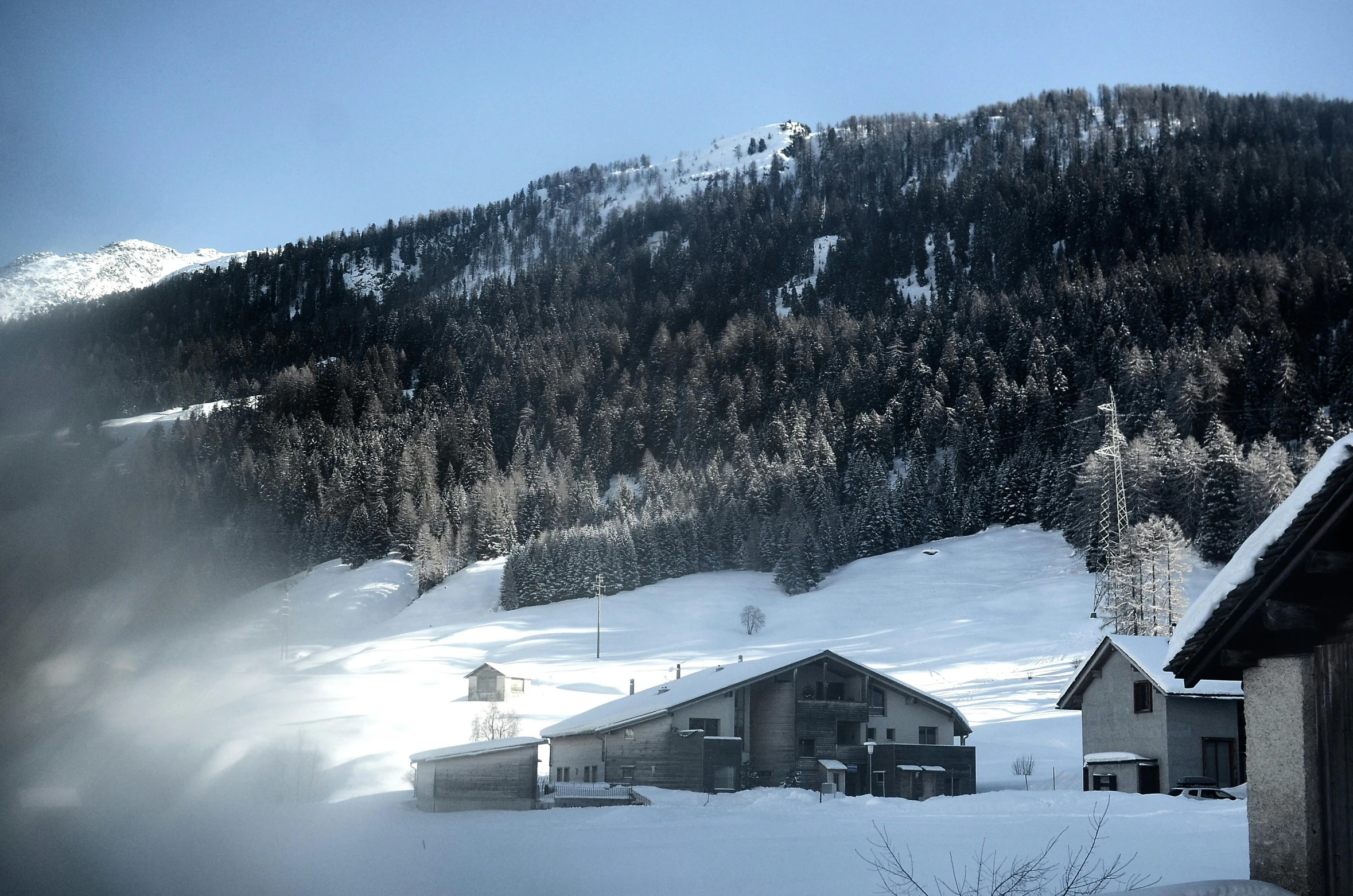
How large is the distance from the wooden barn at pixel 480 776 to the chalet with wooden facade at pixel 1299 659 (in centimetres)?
2528

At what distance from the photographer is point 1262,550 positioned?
720 cm

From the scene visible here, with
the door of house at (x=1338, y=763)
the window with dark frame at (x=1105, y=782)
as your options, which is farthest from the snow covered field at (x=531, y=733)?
the door of house at (x=1338, y=763)

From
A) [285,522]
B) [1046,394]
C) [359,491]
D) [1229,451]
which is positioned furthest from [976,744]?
[359,491]

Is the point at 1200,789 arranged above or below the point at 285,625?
below

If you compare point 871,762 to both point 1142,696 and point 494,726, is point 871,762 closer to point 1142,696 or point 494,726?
point 1142,696

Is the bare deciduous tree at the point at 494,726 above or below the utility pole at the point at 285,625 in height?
below

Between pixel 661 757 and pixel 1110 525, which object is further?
pixel 1110 525

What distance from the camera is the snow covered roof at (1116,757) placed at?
29.1m

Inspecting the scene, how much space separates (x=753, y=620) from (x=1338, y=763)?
7237 cm

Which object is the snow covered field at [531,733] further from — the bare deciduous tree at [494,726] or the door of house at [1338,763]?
the door of house at [1338,763]

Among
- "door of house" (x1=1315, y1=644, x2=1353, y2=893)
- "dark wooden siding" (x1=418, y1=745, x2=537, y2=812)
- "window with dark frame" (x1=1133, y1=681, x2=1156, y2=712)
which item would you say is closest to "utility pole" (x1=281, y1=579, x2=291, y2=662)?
"dark wooden siding" (x1=418, y1=745, x2=537, y2=812)

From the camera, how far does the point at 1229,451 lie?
260ft

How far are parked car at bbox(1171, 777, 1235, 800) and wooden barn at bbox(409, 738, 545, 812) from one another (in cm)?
1847

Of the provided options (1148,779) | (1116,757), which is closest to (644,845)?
(1116,757)
